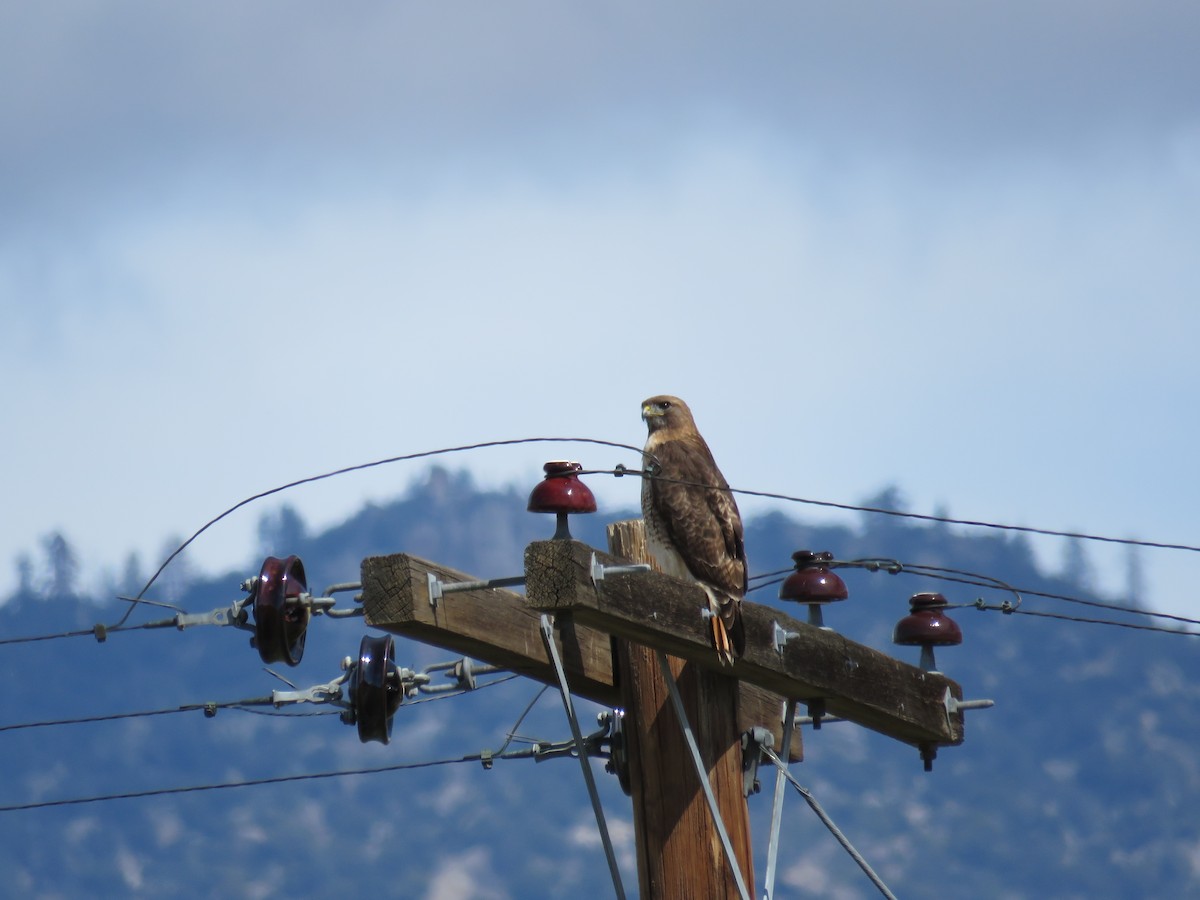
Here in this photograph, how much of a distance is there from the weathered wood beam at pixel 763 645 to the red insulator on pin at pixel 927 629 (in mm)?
211

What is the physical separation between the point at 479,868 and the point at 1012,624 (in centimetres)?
3989

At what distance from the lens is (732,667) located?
7.91m

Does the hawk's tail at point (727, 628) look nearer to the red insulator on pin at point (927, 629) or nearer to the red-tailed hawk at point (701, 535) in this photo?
the red-tailed hawk at point (701, 535)

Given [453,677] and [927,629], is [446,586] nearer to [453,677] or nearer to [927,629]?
[453,677]

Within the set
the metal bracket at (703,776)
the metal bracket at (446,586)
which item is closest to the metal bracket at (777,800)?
the metal bracket at (703,776)

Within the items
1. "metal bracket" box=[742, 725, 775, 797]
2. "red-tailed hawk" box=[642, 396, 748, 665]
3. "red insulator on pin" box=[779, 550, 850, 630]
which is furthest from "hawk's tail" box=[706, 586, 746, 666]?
"red insulator on pin" box=[779, 550, 850, 630]

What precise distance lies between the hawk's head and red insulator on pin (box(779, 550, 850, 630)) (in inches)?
33.6

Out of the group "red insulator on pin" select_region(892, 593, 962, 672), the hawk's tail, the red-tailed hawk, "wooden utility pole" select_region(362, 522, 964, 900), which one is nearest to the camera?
"wooden utility pole" select_region(362, 522, 964, 900)

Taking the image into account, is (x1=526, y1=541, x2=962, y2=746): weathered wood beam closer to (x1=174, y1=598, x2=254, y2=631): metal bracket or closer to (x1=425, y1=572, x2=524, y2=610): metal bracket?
(x1=425, y1=572, x2=524, y2=610): metal bracket

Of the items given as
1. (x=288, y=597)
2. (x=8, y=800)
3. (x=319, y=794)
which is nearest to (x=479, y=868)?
(x=319, y=794)

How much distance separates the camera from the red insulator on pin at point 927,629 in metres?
9.41

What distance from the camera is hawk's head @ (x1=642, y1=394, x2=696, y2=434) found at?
373 inches

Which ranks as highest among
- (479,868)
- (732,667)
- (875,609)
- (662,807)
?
(732,667)

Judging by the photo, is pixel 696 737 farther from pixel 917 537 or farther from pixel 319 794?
pixel 917 537
